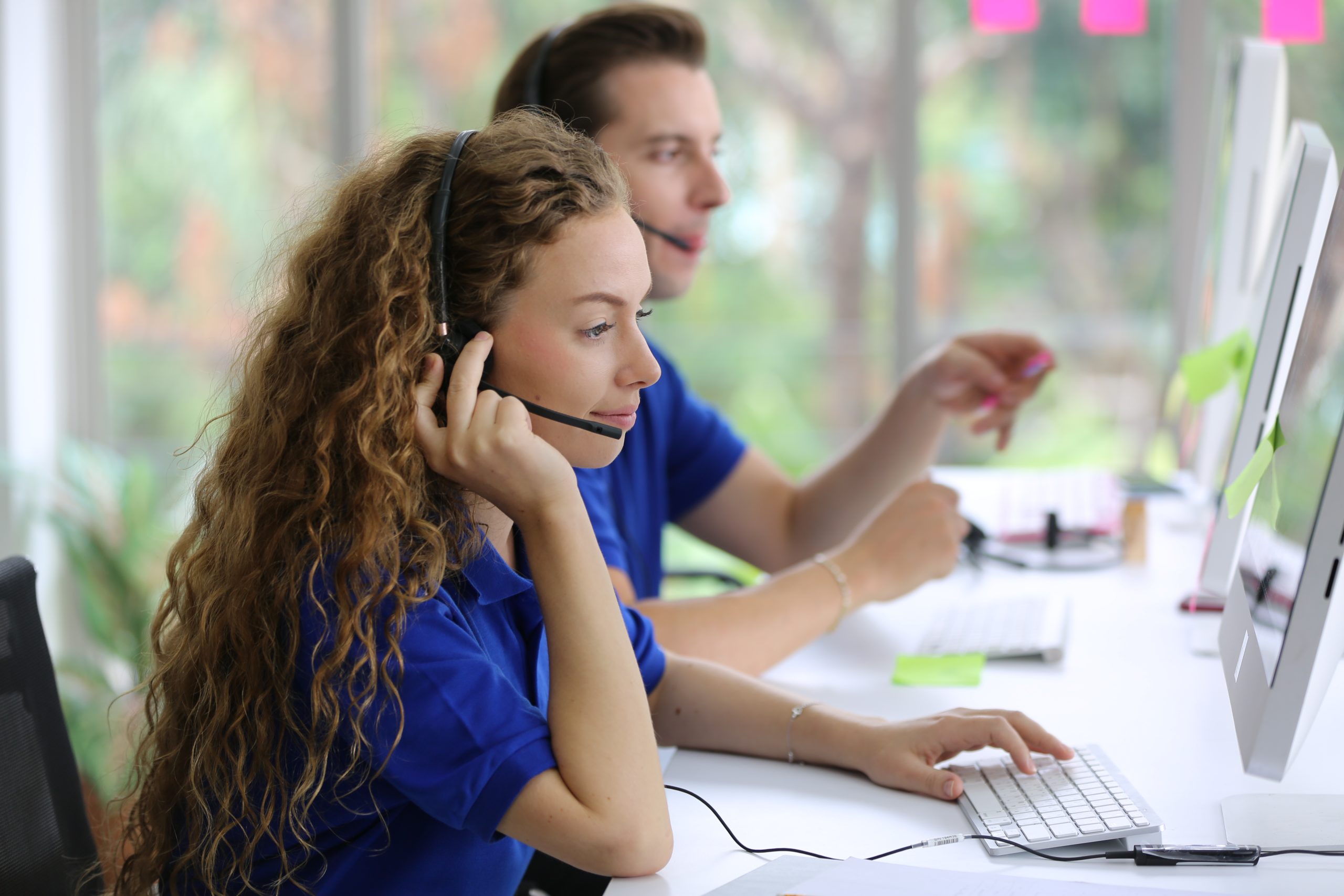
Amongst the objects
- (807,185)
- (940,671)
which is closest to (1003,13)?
(807,185)

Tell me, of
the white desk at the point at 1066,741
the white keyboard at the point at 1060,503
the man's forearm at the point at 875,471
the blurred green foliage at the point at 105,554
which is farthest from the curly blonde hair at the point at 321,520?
the blurred green foliage at the point at 105,554

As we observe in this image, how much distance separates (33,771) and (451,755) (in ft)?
1.31

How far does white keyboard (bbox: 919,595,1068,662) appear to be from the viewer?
4.14 feet

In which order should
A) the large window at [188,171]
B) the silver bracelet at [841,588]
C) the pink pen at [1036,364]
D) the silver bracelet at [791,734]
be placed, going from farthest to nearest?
the large window at [188,171], the pink pen at [1036,364], the silver bracelet at [841,588], the silver bracelet at [791,734]

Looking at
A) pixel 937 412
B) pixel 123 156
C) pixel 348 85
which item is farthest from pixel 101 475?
pixel 937 412

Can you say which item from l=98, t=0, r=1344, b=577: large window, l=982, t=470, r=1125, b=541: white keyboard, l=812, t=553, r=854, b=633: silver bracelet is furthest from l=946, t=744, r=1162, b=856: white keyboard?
l=98, t=0, r=1344, b=577: large window

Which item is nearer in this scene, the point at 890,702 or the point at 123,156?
the point at 890,702

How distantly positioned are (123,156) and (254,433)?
8.98ft

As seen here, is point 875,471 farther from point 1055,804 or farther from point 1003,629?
point 1055,804

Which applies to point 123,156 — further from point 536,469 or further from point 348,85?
point 536,469

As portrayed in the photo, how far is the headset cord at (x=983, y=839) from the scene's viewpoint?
2.62ft

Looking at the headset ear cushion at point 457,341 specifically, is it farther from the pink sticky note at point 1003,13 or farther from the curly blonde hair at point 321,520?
the pink sticky note at point 1003,13

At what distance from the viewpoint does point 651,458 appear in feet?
5.29

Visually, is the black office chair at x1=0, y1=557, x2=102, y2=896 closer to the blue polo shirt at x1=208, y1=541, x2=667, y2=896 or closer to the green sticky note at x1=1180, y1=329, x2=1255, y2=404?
the blue polo shirt at x1=208, y1=541, x2=667, y2=896
